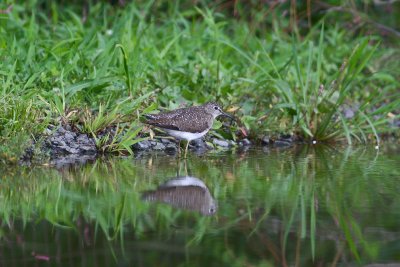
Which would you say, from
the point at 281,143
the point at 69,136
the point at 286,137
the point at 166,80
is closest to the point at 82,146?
the point at 69,136

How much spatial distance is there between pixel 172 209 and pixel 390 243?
5.91 feet

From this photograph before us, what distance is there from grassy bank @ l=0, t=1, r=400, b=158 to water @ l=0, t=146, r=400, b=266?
69 cm

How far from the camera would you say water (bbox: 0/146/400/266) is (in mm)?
5590

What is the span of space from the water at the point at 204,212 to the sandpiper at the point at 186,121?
0.28 metres

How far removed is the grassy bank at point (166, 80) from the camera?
9.78 meters

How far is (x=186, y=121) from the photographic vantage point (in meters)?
9.83

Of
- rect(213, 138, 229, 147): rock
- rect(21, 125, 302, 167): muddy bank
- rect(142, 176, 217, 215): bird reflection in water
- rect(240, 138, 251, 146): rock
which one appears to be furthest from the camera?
rect(240, 138, 251, 146): rock

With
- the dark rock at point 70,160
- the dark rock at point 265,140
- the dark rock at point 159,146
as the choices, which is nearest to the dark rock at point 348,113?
the dark rock at point 265,140

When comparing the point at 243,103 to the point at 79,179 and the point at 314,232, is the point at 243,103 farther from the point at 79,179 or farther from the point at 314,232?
the point at 314,232

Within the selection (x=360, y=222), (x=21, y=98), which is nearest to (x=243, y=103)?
(x=21, y=98)

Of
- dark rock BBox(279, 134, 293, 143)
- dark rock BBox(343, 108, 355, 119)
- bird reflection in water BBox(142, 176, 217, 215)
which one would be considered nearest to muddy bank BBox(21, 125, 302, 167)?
Answer: dark rock BBox(279, 134, 293, 143)

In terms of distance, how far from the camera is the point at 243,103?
11383 mm

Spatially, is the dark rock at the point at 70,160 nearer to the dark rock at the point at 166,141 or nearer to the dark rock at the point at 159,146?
the dark rock at the point at 159,146

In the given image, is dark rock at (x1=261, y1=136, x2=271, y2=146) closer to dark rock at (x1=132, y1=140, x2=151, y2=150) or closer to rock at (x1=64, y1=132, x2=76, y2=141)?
dark rock at (x1=132, y1=140, x2=151, y2=150)
